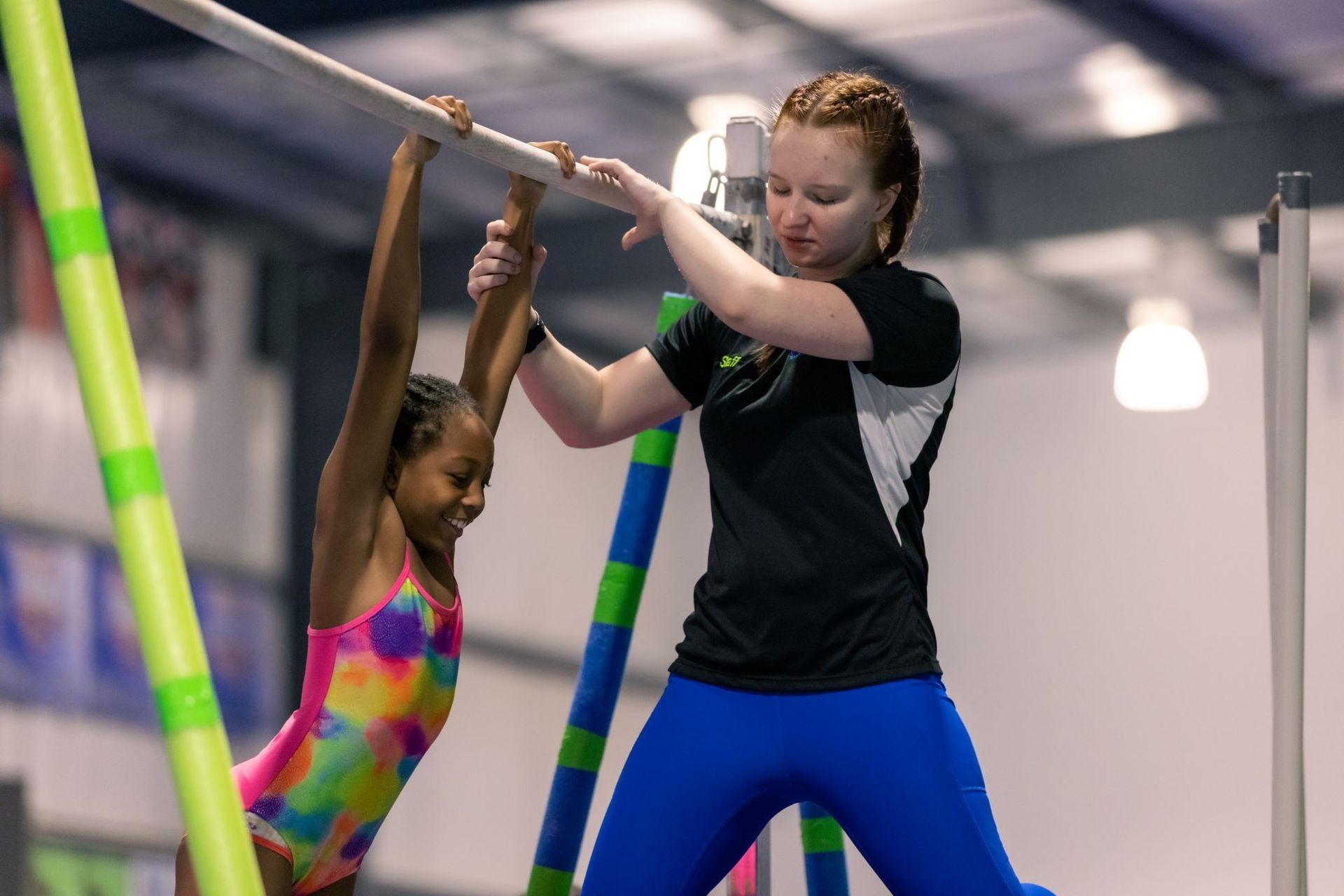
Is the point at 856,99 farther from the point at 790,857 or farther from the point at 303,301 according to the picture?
the point at 303,301

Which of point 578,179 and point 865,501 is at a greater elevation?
point 578,179

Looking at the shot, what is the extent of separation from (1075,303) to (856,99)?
2.66m

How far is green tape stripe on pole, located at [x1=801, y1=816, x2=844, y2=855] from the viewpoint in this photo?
2398 millimetres

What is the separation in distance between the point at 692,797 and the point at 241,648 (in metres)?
3.98

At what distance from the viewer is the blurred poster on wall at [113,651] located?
4.96 metres

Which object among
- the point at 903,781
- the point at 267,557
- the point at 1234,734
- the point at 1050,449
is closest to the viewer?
the point at 903,781

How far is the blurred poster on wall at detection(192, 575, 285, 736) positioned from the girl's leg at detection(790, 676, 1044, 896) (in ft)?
12.8

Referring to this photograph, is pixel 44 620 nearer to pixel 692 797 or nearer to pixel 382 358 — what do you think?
pixel 382 358

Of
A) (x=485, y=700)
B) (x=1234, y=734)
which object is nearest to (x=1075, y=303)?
(x=1234, y=734)

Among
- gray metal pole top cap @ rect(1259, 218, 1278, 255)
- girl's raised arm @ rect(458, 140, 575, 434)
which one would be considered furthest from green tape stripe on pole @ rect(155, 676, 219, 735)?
gray metal pole top cap @ rect(1259, 218, 1278, 255)

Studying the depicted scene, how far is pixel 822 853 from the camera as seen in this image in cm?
240

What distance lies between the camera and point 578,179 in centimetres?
190

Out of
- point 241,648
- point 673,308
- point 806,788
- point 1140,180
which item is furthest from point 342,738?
point 241,648

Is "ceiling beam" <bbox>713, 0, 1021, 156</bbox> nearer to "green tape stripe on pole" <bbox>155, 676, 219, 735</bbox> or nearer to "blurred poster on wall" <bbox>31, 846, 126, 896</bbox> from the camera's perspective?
"blurred poster on wall" <bbox>31, 846, 126, 896</bbox>
